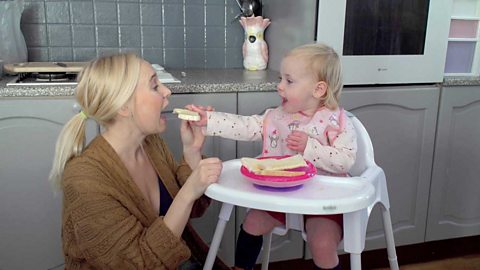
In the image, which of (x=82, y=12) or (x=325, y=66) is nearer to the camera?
(x=325, y=66)

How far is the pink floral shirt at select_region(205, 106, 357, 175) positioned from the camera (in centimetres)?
125

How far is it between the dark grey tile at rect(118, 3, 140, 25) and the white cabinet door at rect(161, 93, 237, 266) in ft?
2.05

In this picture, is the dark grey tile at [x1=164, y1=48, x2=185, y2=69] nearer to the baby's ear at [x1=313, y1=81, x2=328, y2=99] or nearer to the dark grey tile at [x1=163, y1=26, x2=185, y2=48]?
the dark grey tile at [x1=163, y1=26, x2=185, y2=48]

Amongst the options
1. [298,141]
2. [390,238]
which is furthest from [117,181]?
[390,238]

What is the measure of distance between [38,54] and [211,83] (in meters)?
0.85

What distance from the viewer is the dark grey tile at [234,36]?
225cm

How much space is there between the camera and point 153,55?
85.7 inches

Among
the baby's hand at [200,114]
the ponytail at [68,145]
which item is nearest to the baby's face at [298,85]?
the baby's hand at [200,114]

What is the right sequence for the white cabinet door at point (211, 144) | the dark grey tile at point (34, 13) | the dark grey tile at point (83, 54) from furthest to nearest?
the dark grey tile at point (83, 54) < the dark grey tile at point (34, 13) < the white cabinet door at point (211, 144)

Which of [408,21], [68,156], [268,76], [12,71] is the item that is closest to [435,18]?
[408,21]

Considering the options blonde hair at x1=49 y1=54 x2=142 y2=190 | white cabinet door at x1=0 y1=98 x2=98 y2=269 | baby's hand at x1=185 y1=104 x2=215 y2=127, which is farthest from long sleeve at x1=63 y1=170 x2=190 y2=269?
white cabinet door at x1=0 y1=98 x2=98 y2=269

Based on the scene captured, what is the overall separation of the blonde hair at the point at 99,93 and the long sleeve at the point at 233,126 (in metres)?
0.28

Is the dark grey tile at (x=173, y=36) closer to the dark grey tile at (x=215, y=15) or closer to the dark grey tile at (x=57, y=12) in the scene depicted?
the dark grey tile at (x=215, y=15)

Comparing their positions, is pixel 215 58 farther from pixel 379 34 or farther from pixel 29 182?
pixel 29 182
